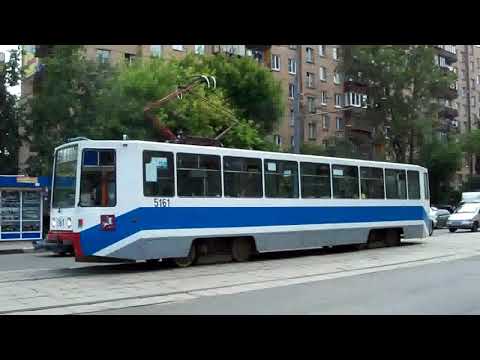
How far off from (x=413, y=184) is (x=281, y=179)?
7656 millimetres

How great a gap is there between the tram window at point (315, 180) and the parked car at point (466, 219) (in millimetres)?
16114

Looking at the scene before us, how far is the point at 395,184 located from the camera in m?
21.7

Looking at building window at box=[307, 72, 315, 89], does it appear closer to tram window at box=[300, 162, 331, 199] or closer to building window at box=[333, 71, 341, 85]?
building window at box=[333, 71, 341, 85]

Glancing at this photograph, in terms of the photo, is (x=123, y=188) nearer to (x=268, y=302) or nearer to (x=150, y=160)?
(x=150, y=160)

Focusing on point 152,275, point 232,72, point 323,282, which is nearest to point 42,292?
point 152,275

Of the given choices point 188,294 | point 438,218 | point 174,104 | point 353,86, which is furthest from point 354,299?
point 353,86

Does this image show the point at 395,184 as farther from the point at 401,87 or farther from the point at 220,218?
the point at 401,87

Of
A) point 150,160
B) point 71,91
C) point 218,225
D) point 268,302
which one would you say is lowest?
point 268,302

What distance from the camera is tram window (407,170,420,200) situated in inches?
880

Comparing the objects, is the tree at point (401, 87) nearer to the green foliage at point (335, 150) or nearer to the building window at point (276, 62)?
the building window at point (276, 62)

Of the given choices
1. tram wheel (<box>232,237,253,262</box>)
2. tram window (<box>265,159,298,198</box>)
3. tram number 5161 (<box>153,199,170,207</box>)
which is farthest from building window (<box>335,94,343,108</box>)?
tram number 5161 (<box>153,199,170,207</box>)

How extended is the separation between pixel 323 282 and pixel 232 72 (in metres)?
27.8
